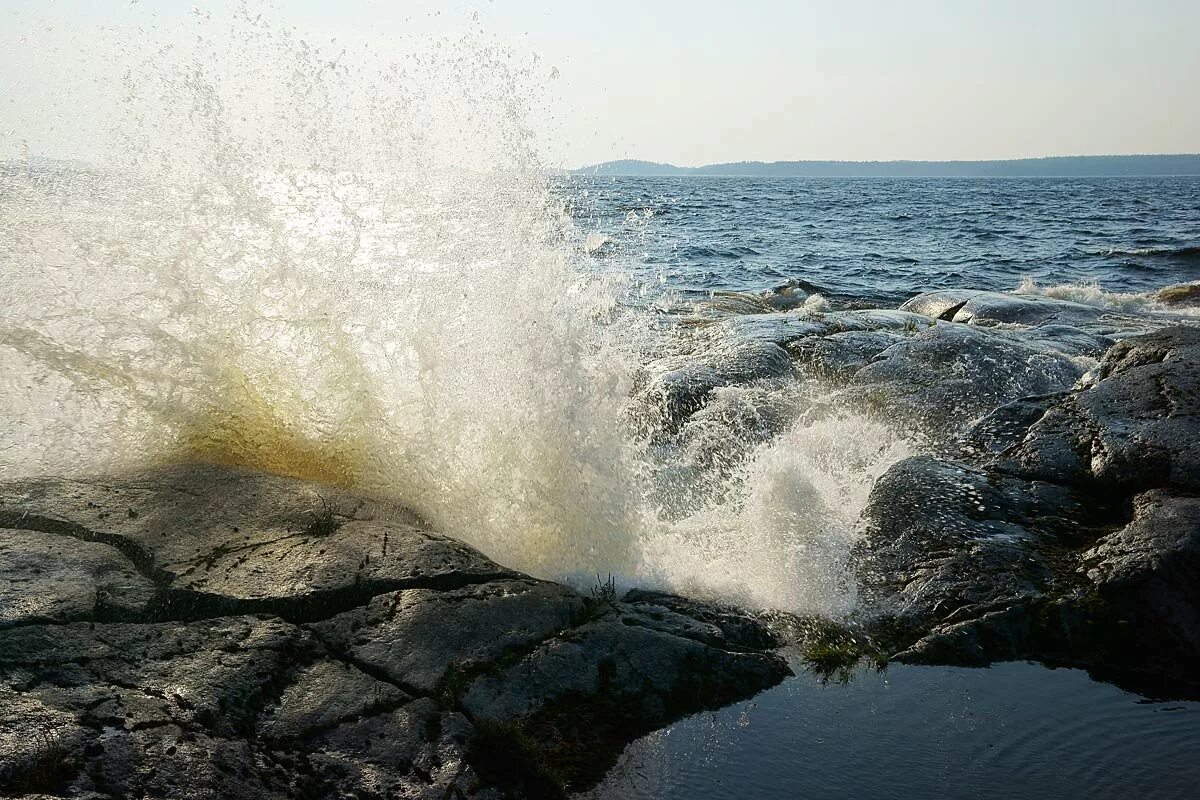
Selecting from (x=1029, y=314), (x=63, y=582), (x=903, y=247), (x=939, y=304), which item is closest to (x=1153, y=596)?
(x=63, y=582)

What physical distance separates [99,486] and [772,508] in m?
3.91

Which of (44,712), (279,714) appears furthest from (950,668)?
(44,712)

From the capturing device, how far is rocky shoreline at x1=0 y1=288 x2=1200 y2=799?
9.65 ft

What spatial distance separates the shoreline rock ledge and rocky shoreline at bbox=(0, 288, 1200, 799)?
0.04ft

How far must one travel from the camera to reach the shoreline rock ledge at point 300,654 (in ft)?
9.36

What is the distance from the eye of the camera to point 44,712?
2809 millimetres

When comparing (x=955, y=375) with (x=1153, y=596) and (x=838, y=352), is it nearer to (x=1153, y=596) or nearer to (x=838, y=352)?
(x=838, y=352)

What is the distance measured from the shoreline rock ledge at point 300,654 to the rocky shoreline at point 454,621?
11mm

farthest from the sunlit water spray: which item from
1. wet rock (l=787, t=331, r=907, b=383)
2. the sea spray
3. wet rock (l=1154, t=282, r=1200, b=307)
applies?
wet rock (l=1154, t=282, r=1200, b=307)

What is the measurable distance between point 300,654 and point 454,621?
0.64 metres

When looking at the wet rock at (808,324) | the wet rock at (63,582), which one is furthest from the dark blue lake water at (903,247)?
the wet rock at (63,582)

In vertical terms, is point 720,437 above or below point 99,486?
below

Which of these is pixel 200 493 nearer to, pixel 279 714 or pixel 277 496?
pixel 277 496

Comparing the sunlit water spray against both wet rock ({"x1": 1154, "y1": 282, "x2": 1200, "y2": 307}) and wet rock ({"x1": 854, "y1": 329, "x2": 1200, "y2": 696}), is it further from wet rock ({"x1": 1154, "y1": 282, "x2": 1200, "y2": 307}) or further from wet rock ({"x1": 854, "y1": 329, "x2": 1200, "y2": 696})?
wet rock ({"x1": 1154, "y1": 282, "x2": 1200, "y2": 307})
